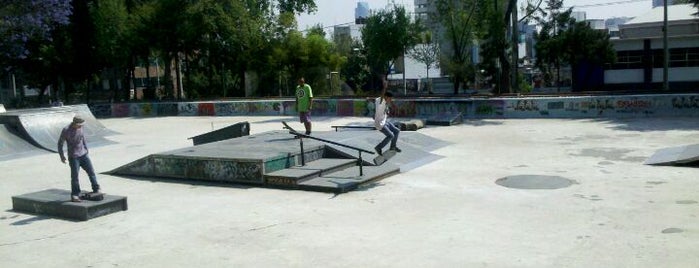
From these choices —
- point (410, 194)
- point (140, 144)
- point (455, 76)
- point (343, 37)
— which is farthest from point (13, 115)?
point (343, 37)

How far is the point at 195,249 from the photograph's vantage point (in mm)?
8234

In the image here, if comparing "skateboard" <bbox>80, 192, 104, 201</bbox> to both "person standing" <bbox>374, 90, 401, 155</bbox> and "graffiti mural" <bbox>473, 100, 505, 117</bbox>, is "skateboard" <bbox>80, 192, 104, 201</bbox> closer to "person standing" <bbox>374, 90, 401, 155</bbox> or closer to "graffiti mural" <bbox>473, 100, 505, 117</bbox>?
"person standing" <bbox>374, 90, 401, 155</bbox>

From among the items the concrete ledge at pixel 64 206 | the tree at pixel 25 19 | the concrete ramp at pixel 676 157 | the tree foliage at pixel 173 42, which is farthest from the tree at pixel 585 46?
the concrete ledge at pixel 64 206

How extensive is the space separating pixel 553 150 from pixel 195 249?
1119cm

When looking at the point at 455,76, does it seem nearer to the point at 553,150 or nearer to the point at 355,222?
the point at 553,150

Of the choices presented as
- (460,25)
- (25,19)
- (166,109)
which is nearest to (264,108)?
(166,109)

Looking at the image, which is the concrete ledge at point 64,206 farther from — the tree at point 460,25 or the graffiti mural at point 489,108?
the tree at point 460,25

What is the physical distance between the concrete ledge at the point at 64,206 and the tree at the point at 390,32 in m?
33.2

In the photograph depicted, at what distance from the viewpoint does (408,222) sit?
921 centimetres

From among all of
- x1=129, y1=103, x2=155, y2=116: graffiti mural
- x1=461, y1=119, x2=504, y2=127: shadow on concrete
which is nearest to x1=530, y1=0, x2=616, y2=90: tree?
x1=461, y1=119, x2=504, y2=127: shadow on concrete

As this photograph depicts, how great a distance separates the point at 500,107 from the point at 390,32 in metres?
16.9

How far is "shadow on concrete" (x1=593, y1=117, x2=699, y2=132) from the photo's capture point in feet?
67.2

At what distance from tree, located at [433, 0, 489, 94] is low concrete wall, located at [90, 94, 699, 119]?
43.9 ft

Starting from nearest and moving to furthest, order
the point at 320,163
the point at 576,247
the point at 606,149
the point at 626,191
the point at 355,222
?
the point at 576,247 → the point at 355,222 → the point at 626,191 → the point at 320,163 → the point at 606,149
